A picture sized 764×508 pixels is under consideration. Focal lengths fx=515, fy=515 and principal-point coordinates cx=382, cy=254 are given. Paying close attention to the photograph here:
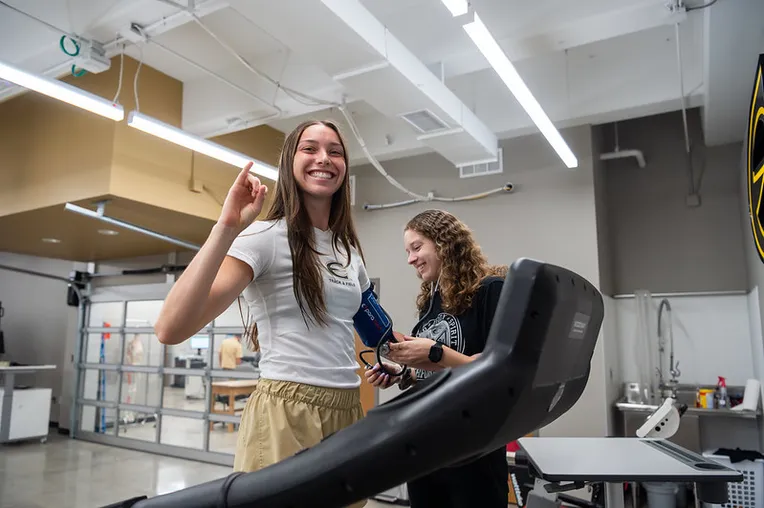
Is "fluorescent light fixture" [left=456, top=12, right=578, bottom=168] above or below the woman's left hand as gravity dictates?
above

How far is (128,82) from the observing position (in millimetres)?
4684

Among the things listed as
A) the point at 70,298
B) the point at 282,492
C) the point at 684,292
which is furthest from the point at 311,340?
the point at 70,298

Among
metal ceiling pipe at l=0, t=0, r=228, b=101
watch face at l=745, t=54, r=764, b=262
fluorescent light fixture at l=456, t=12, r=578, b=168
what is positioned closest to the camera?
watch face at l=745, t=54, r=764, b=262

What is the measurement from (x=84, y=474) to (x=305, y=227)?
6.13 m

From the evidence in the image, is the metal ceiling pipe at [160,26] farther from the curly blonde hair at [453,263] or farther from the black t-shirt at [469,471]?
the black t-shirt at [469,471]

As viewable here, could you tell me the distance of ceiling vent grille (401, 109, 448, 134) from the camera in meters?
3.97

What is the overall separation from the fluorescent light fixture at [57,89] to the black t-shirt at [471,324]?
288 centimetres

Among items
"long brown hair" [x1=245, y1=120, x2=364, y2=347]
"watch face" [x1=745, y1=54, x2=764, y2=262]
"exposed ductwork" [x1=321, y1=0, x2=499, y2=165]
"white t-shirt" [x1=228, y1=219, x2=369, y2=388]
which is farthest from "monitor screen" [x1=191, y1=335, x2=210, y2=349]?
"white t-shirt" [x1=228, y1=219, x2=369, y2=388]

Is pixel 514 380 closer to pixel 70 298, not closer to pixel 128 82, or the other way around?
pixel 128 82

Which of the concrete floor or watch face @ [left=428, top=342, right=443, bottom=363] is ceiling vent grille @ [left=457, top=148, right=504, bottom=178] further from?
watch face @ [left=428, top=342, right=443, bottom=363]

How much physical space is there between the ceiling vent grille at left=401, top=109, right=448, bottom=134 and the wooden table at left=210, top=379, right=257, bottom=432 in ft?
12.7

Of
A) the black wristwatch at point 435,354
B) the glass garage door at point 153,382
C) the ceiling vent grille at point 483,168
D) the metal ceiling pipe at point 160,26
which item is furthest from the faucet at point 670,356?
the metal ceiling pipe at point 160,26

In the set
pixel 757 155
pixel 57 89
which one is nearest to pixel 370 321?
pixel 757 155

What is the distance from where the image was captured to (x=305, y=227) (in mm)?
1021
